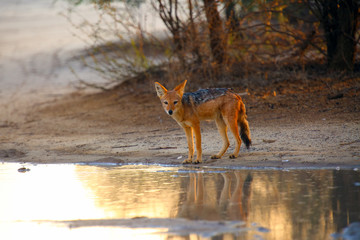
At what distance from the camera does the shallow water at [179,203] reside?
15.9 feet

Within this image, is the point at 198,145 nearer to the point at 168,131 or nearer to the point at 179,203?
the point at 179,203

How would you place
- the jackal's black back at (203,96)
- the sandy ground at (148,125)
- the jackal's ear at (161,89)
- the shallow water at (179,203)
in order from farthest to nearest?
the sandy ground at (148,125) → the jackal's ear at (161,89) → the jackal's black back at (203,96) → the shallow water at (179,203)

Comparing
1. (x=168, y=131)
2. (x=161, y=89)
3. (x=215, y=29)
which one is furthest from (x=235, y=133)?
(x=215, y=29)

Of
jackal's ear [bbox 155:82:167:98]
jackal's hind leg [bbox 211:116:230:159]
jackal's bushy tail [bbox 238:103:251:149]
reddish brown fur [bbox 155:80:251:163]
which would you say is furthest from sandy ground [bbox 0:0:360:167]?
jackal's ear [bbox 155:82:167:98]

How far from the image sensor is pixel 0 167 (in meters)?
9.16

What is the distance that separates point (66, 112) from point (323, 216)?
37.0 ft

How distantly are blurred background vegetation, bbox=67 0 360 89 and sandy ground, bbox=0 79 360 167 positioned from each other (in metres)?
1.05

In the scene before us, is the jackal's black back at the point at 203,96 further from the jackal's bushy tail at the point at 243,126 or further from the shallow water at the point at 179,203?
the shallow water at the point at 179,203

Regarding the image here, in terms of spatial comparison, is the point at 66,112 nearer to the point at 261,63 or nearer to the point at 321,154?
the point at 261,63

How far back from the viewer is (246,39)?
14.8 metres

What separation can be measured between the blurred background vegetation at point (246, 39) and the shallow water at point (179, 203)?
675 cm

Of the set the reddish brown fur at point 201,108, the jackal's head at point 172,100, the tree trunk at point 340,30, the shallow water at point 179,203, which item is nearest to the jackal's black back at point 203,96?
the reddish brown fur at point 201,108

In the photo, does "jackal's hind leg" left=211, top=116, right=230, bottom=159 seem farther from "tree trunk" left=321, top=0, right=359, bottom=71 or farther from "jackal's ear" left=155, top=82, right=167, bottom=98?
"tree trunk" left=321, top=0, right=359, bottom=71

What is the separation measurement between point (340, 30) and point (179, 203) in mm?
9171
